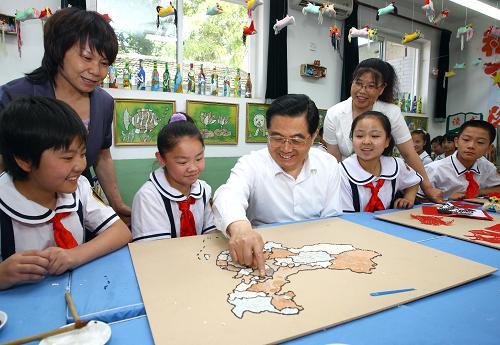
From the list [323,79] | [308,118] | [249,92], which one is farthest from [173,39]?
[308,118]

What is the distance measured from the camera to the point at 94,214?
108 centimetres

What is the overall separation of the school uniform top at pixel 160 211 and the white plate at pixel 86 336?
696 mm

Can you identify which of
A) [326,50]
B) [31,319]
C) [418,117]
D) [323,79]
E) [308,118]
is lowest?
[31,319]

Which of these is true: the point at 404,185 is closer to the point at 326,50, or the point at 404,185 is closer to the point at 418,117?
the point at 326,50

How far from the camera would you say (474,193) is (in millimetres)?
2227

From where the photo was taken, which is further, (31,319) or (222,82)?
(222,82)

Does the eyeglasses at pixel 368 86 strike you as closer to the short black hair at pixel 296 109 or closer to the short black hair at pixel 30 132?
the short black hair at pixel 296 109

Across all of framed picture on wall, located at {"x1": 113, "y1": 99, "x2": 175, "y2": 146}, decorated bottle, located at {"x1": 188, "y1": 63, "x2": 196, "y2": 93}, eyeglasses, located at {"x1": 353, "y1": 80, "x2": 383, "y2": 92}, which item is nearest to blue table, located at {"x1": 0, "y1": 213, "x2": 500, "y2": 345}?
eyeglasses, located at {"x1": 353, "y1": 80, "x2": 383, "y2": 92}

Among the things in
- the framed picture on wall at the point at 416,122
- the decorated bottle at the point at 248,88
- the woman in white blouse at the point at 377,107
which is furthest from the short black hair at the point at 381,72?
the framed picture on wall at the point at 416,122

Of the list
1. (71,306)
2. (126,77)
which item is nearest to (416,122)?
(126,77)

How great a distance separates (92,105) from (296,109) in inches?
34.9

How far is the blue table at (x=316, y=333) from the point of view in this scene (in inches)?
22.4

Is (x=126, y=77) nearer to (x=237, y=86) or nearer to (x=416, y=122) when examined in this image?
(x=237, y=86)

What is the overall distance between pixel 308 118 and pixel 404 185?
835mm
